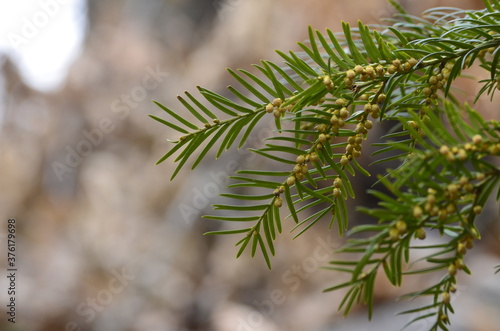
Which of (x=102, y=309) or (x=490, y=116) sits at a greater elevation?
(x=490, y=116)

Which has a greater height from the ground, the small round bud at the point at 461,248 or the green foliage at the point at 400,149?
the green foliage at the point at 400,149

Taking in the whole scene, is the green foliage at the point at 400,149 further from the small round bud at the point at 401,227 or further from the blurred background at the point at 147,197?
the blurred background at the point at 147,197

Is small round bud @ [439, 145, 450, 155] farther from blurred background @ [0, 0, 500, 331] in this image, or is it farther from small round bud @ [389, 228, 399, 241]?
blurred background @ [0, 0, 500, 331]

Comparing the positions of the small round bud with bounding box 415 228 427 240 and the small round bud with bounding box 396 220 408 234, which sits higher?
the small round bud with bounding box 396 220 408 234

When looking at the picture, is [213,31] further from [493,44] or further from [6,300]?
[493,44]

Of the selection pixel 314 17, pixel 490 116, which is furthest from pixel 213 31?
pixel 490 116

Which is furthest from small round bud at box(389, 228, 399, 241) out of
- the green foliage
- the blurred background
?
the blurred background

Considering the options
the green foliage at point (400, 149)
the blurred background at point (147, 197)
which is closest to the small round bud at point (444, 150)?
the green foliage at point (400, 149)

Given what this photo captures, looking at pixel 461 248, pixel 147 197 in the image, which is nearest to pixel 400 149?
pixel 461 248
